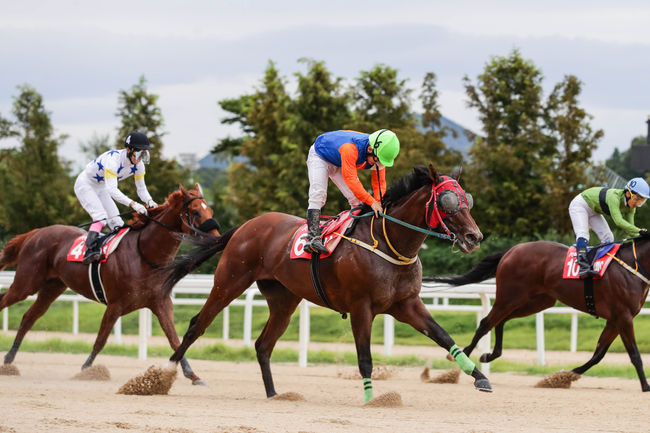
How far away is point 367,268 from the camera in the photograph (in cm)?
645

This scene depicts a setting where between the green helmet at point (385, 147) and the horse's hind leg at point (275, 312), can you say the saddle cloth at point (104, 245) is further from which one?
the green helmet at point (385, 147)

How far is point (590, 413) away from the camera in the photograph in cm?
643

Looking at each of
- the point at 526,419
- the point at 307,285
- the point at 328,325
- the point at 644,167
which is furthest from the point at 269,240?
the point at 328,325

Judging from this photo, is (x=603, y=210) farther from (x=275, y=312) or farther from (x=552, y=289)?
(x=275, y=312)

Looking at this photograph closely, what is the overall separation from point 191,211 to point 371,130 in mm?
12017

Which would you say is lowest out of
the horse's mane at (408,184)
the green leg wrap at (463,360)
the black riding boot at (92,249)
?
the green leg wrap at (463,360)

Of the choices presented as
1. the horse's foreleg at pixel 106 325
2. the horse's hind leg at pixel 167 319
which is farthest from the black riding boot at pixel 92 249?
the horse's hind leg at pixel 167 319

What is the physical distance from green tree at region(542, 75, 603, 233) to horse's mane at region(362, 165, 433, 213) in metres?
11.6

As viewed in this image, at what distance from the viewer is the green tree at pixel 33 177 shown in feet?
72.3

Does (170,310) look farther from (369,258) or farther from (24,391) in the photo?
(369,258)

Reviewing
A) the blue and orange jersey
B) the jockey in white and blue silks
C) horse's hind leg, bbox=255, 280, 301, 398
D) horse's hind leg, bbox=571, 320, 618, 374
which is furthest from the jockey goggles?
horse's hind leg, bbox=571, 320, 618, 374

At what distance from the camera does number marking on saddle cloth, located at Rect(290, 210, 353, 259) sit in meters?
6.71

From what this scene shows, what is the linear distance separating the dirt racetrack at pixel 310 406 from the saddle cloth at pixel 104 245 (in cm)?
115

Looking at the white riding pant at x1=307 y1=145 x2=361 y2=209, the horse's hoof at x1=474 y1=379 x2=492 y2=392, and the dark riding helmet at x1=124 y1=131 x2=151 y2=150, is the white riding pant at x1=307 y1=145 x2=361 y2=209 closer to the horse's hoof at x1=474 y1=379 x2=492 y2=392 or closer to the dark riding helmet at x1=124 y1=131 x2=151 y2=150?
the horse's hoof at x1=474 y1=379 x2=492 y2=392
